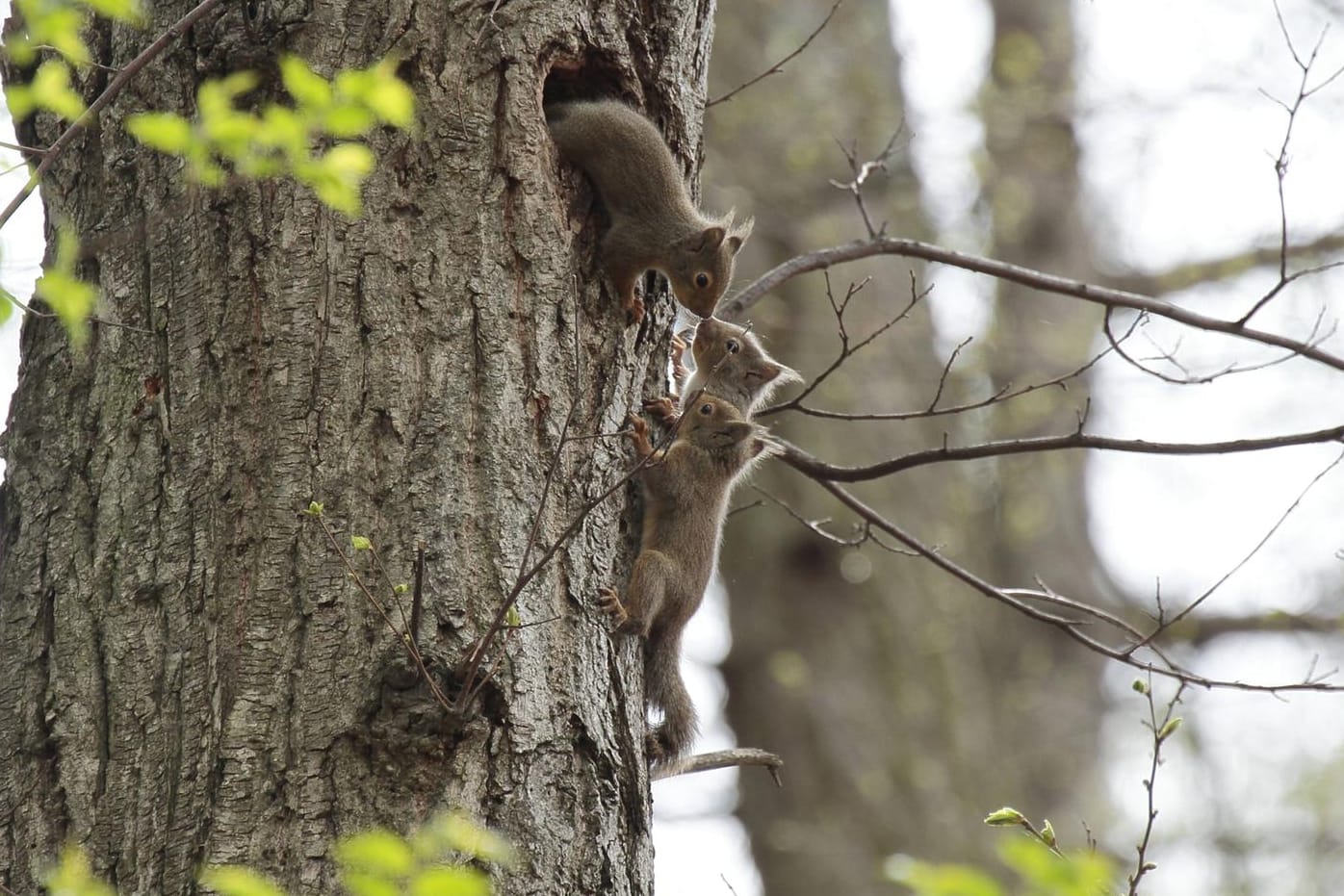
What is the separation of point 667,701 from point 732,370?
173 centimetres

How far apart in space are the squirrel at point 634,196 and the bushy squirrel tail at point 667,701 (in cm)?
76

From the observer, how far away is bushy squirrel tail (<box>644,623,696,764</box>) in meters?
3.24

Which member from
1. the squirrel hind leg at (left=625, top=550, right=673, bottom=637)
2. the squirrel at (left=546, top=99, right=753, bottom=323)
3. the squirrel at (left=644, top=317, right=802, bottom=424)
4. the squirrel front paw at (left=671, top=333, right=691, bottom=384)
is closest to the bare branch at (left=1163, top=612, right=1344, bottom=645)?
the squirrel at (left=644, top=317, right=802, bottom=424)

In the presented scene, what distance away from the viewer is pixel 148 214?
8.74ft

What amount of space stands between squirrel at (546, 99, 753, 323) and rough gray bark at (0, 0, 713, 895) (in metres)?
0.27

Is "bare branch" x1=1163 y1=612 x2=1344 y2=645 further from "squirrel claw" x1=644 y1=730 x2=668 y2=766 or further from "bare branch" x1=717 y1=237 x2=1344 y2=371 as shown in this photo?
"squirrel claw" x1=644 y1=730 x2=668 y2=766

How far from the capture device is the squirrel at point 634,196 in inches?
125

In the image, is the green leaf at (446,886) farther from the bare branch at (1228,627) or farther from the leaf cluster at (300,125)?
the bare branch at (1228,627)

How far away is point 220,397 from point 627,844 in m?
1.03

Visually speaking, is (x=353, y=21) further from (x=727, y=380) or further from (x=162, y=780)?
(x=727, y=380)

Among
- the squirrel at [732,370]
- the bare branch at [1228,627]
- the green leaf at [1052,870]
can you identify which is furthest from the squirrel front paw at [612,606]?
the bare branch at [1228,627]

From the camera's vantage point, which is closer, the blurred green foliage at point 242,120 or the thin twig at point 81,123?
the blurred green foliage at point 242,120

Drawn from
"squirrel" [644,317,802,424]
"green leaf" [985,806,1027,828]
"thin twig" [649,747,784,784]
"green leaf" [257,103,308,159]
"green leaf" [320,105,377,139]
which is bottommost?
"green leaf" [985,806,1027,828]

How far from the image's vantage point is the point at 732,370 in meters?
4.77
